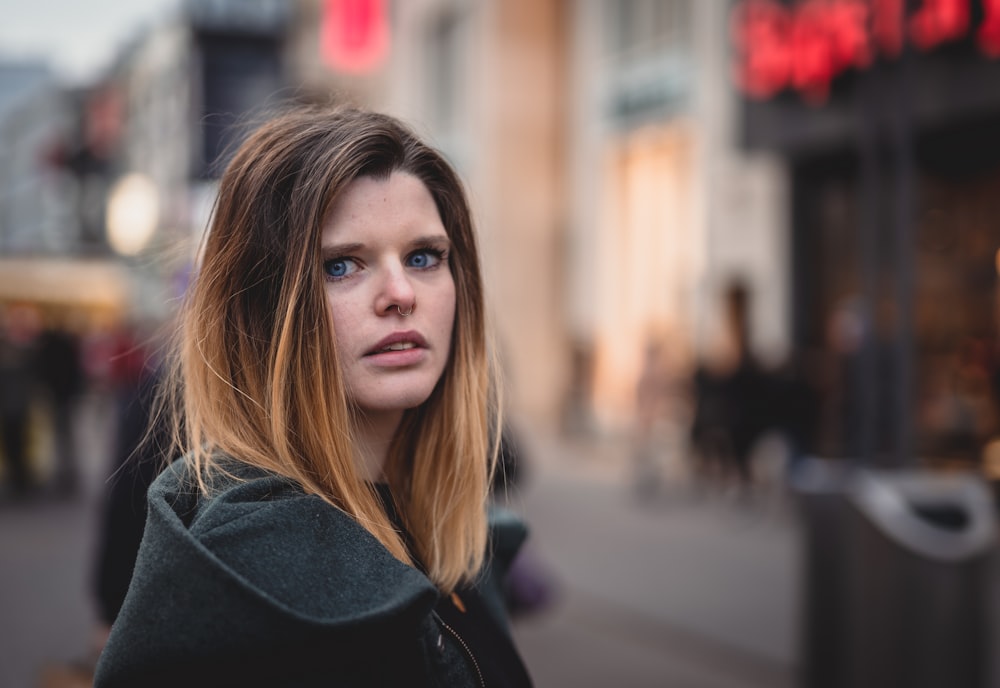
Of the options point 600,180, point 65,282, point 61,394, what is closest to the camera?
point 61,394

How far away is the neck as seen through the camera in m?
1.61

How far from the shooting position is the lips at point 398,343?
5.07 feet

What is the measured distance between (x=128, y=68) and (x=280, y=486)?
68969mm

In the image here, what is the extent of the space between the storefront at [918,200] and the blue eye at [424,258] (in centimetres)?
743

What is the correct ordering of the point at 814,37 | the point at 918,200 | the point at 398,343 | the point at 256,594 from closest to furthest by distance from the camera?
1. the point at 256,594
2. the point at 398,343
3. the point at 814,37
4. the point at 918,200

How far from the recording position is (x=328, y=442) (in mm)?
1463

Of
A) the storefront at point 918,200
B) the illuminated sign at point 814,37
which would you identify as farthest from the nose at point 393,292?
the illuminated sign at point 814,37

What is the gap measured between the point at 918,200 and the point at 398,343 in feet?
36.9

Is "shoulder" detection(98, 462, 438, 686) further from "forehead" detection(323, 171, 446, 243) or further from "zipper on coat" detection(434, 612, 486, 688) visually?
"forehead" detection(323, 171, 446, 243)

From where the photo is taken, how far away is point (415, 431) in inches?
72.2

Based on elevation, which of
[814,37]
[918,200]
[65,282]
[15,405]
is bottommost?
[15,405]

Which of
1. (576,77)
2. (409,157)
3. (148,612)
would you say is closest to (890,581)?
(409,157)

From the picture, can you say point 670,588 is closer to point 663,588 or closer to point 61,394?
point 663,588

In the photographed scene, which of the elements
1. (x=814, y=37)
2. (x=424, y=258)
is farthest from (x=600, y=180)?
(x=424, y=258)
